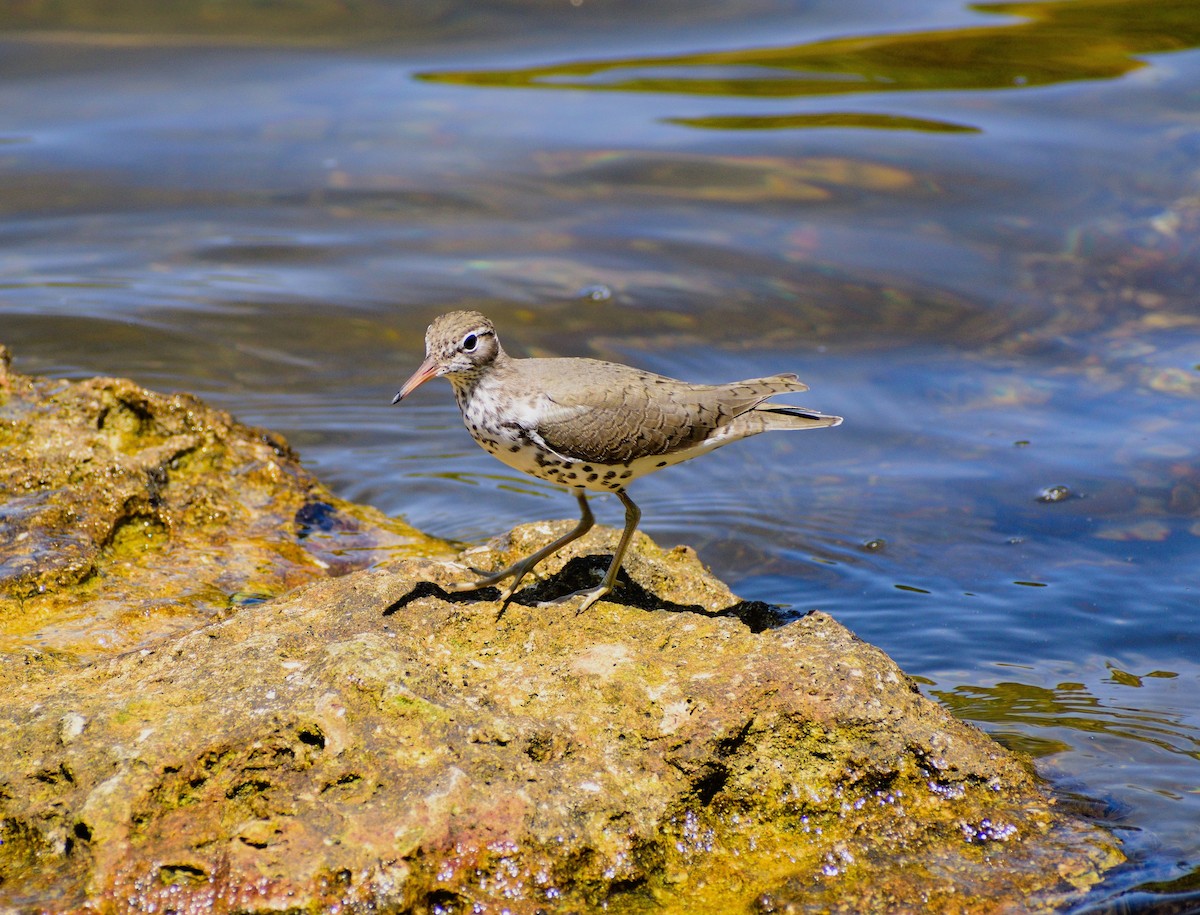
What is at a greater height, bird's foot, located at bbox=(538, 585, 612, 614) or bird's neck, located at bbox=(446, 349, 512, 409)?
bird's neck, located at bbox=(446, 349, 512, 409)

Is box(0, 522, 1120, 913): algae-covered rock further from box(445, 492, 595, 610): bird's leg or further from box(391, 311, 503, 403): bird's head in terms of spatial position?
box(391, 311, 503, 403): bird's head

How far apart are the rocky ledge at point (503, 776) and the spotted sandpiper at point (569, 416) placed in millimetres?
675

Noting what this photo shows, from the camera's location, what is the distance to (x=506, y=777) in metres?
3.75

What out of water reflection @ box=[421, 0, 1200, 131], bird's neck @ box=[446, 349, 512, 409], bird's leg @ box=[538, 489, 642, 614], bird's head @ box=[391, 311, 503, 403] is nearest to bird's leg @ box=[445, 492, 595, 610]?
bird's leg @ box=[538, 489, 642, 614]

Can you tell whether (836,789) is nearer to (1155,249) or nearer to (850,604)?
(850,604)

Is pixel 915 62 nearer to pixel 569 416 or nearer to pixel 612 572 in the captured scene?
pixel 569 416

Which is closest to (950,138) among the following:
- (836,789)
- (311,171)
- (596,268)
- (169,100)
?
(596,268)

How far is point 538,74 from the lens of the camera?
1477 cm

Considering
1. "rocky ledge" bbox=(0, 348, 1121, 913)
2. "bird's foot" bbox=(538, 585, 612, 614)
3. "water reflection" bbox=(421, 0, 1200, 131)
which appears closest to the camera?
"rocky ledge" bbox=(0, 348, 1121, 913)

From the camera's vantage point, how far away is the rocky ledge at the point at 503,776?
3.50m

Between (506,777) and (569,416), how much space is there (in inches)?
68.9

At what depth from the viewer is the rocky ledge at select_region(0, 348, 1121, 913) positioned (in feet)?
11.5

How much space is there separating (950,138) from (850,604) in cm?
781

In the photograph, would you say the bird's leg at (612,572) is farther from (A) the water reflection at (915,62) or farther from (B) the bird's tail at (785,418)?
(A) the water reflection at (915,62)
